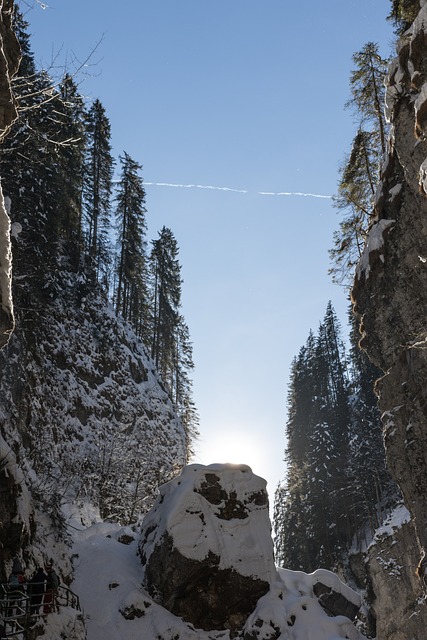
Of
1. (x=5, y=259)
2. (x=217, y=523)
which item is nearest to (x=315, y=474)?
(x=217, y=523)

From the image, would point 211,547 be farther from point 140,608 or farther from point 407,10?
point 407,10

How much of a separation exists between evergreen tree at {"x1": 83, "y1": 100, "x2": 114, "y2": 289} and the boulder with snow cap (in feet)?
95.6

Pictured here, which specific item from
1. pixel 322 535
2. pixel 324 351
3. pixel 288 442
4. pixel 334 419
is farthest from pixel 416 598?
pixel 324 351

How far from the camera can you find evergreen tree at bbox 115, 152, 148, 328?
52.2 metres

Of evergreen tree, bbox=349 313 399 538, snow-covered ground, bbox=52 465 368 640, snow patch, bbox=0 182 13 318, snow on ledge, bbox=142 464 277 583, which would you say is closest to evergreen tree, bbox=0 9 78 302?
snow on ledge, bbox=142 464 277 583

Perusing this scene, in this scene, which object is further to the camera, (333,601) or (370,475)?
(370,475)

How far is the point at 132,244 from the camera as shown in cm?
5334

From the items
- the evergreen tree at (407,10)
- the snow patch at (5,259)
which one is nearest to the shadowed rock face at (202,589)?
the snow patch at (5,259)

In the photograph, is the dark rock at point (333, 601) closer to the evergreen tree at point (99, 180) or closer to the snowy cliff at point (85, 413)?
the snowy cliff at point (85, 413)

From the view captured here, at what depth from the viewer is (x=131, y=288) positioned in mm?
55594

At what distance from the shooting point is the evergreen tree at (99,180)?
51.2 meters

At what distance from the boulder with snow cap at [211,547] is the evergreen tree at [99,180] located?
2913 centimetres

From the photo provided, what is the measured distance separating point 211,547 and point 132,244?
3564 cm

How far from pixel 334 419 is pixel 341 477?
923 cm
